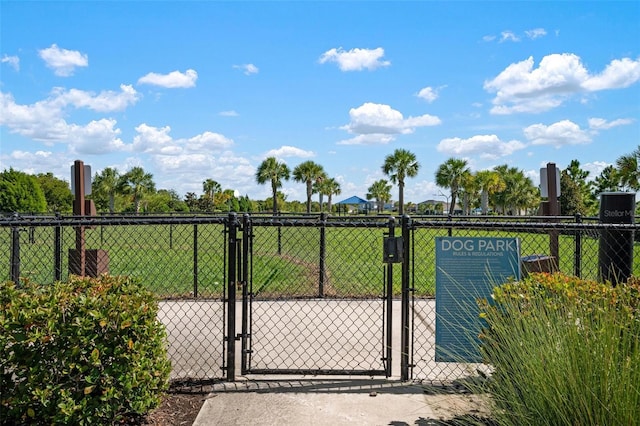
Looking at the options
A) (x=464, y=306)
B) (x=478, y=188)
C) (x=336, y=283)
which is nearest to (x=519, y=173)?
(x=478, y=188)

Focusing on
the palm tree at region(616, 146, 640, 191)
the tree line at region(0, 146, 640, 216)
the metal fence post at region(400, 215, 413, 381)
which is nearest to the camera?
the metal fence post at region(400, 215, 413, 381)

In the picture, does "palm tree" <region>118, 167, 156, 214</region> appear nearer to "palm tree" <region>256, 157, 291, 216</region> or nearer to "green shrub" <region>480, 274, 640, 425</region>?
"palm tree" <region>256, 157, 291, 216</region>

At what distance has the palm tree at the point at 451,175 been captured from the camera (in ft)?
200

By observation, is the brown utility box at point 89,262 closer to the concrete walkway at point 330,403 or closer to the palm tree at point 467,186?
the concrete walkway at point 330,403

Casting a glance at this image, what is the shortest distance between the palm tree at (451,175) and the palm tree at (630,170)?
3243 centimetres

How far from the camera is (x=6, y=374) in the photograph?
3.18 m

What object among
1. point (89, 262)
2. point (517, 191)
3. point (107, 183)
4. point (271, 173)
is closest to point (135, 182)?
point (107, 183)

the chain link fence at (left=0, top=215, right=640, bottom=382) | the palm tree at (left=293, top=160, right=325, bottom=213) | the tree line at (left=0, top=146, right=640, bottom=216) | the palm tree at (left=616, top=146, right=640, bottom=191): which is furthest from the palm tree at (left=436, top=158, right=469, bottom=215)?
the chain link fence at (left=0, top=215, right=640, bottom=382)

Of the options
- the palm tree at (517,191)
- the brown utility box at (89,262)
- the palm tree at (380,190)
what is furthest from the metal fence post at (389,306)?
the palm tree at (380,190)

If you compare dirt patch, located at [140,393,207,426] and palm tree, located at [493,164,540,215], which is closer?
dirt patch, located at [140,393,207,426]

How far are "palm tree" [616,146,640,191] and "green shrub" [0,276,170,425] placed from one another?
30172 mm

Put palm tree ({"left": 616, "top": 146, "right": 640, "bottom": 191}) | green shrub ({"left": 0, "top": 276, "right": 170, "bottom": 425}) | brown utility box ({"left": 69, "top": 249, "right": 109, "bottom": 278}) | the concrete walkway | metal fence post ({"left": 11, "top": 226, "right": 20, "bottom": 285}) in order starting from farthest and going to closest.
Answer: palm tree ({"left": 616, "top": 146, "right": 640, "bottom": 191}) < brown utility box ({"left": 69, "top": 249, "right": 109, "bottom": 278}) < metal fence post ({"left": 11, "top": 226, "right": 20, "bottom": 285}) < the concrete walkway < green shrub ({"left": 0, "top": 276, "right": 170, "bottom": 425})

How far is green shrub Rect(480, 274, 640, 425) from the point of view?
2.42 meters

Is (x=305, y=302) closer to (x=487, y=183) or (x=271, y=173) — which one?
(x=271, y=173)
